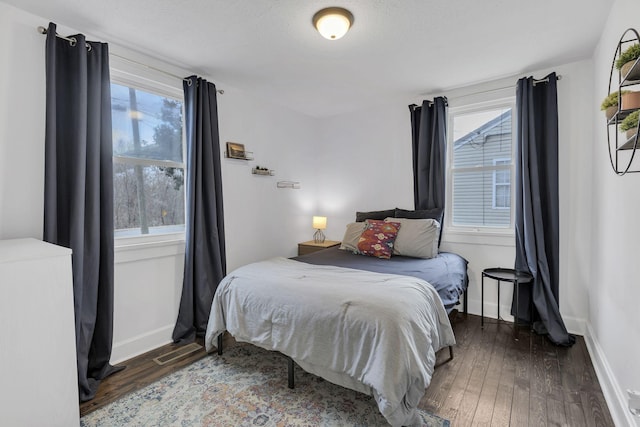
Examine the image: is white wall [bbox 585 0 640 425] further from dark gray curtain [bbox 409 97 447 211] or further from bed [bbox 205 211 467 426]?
dark gray curtain [bbox 409 97 447 211]

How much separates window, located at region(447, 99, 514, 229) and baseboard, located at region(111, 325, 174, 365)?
2.99 m

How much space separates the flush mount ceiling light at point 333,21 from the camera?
1.91 m

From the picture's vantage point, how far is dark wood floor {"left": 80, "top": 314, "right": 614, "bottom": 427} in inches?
67.9

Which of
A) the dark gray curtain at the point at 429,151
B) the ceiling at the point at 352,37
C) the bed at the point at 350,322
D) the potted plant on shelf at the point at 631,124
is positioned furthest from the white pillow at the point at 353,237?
the potted plant on shelf at the point at 631,124

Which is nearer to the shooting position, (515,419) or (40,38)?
(515,419)

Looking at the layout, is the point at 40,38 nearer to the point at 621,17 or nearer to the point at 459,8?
the point at 459,8

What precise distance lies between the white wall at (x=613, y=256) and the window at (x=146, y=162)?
310cm

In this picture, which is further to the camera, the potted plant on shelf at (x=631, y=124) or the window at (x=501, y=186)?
the window at (x=501, y=186)

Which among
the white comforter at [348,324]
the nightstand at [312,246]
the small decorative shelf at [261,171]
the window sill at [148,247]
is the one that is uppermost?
the small decorative shelf at [261,171]

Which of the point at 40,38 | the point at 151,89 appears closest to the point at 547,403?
the point at 151,89

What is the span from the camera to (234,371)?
220 centimetres

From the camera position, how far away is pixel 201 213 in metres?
2.77

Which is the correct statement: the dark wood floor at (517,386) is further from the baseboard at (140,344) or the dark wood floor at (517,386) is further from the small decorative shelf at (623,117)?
the baseboard at (140,344)

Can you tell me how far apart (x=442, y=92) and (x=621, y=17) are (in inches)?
66.7
